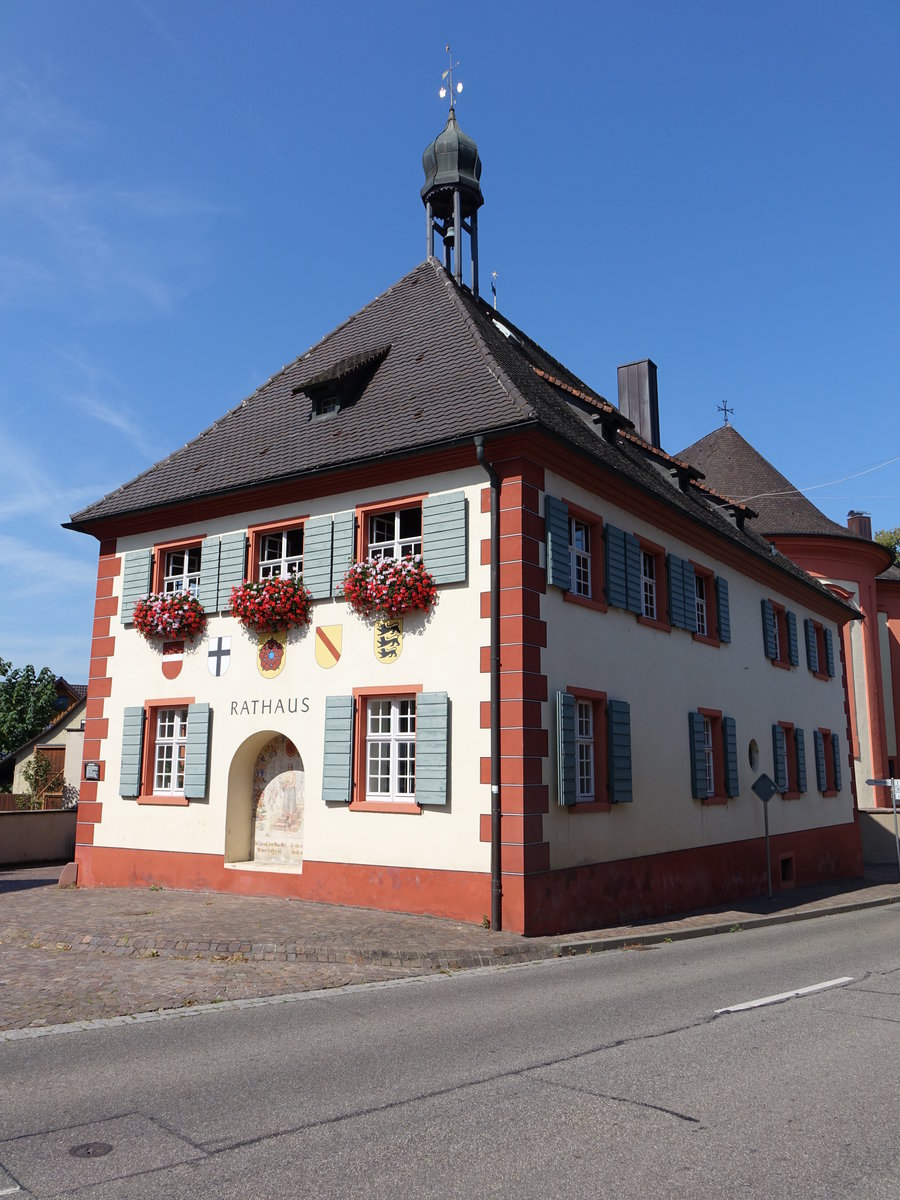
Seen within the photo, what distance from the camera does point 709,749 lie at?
18344 millimetres

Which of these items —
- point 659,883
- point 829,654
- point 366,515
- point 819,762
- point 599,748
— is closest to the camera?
point 599,748

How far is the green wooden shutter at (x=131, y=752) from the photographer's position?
1628 cm

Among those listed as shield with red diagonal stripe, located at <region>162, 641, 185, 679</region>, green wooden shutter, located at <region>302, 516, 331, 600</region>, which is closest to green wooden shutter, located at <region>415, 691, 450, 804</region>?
green wooden shutter, located at <region>302, 516, 331, 600</region>

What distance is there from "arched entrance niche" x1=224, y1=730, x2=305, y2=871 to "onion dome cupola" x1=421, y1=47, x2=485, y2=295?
984cm

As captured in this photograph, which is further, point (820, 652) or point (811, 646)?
point (820, 652)

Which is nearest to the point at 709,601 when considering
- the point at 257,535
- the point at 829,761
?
the point at 257,535

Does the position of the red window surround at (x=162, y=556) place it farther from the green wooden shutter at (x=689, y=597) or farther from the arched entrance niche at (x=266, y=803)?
the green wooden shutter at (x=689, y=597)

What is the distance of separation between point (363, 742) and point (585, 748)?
3143mm

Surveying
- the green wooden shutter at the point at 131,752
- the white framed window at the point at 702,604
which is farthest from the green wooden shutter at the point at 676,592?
the green wooden shutter at the point at 131,752

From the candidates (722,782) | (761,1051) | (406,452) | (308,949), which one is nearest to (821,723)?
(722,782)

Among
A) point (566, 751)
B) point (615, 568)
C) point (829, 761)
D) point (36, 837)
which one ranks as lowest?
point (36, 837)

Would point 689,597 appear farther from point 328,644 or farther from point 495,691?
point 328,644

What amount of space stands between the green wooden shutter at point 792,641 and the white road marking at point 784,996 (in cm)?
1427

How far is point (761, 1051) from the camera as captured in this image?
6660mm
